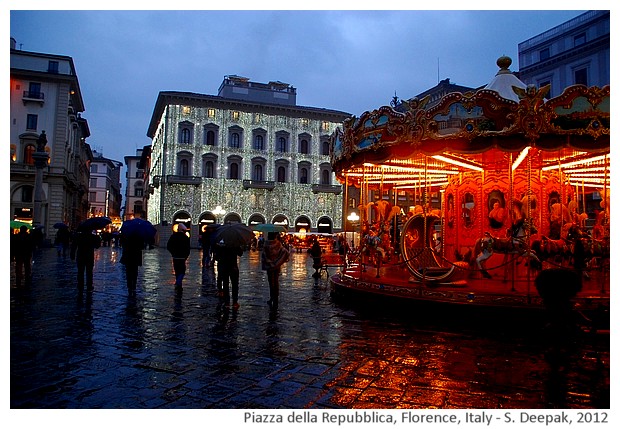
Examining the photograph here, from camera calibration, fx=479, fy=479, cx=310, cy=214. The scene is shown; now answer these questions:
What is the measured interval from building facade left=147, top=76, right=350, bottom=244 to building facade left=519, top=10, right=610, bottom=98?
22066 millimetres

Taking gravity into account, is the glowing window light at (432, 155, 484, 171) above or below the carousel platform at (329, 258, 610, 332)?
above

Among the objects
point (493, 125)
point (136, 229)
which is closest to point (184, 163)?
point (136, 229)

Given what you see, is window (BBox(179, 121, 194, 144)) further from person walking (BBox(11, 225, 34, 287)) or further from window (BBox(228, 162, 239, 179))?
person walking (BBox(11, 225, 34, 287))

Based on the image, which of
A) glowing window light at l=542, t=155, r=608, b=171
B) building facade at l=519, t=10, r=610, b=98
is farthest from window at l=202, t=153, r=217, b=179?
glowing window light at l=542, t=155, r=608, b=171

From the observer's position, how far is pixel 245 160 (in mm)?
49812

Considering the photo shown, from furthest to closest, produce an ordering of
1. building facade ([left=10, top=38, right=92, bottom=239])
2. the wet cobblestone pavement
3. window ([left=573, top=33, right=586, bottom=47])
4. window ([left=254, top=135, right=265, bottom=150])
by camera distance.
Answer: window ([left=254, top=135, right=265, bottom=150]) → building facade ([left=10, top=38, right=92, bottom=239]) → window ([left=573, top=33, right=586, bottom=47]) → the wet cobblestone pavement

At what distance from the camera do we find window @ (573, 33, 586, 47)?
3125 cm

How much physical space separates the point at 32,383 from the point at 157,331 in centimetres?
239

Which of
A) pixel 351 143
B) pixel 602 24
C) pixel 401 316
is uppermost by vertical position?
pixel 602 24

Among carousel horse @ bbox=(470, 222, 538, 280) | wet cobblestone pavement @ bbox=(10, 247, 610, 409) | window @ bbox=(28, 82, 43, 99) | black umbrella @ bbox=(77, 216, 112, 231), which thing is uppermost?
window @ bbox=(28, 82, 43, 99)

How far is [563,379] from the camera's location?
474cm

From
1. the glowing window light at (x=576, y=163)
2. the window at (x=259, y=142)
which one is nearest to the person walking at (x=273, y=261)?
the glowing window light at (x=576, y=163)
